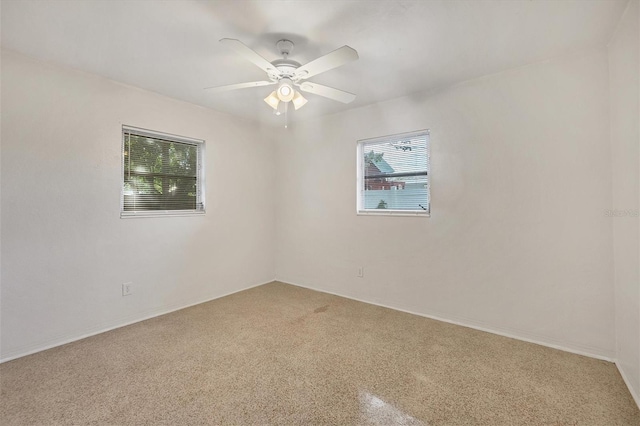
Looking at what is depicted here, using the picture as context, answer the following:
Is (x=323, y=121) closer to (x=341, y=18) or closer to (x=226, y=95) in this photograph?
(x=226, y=95)

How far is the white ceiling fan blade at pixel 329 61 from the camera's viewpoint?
1694 mm

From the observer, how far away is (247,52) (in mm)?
1747

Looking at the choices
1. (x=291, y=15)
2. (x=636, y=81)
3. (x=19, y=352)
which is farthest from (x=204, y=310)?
(x=636, y=81)

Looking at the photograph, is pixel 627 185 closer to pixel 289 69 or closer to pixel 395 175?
pixel 395 175

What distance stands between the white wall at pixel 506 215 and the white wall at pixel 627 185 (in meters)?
0.11

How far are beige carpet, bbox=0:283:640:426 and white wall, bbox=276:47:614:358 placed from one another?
0.32 meters

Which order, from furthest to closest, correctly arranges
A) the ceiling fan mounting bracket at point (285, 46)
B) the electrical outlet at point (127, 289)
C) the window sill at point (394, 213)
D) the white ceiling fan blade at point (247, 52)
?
the window sill at point (394, 213)
the electrical outlet at point (127, 289)
the ceiling fan mounting bracket at point (285, 46)
the white ceiling fan blade at point (247, 52)

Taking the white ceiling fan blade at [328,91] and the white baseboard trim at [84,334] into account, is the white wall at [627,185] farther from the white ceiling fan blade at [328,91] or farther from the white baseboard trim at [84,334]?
the white baseboard trim at [84,334]

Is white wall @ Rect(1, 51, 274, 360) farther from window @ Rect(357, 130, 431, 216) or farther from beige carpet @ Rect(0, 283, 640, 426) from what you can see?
window @ Rect(357, 130, 431, 216)

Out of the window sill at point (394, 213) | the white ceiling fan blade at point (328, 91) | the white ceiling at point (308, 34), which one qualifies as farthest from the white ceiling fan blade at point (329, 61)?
the window sill at point (394, 213)

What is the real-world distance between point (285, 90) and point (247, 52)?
44cm

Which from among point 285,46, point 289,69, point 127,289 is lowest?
point 127,289

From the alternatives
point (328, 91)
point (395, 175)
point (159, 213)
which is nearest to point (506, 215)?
point (395, 175)

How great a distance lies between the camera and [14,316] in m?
2.23
